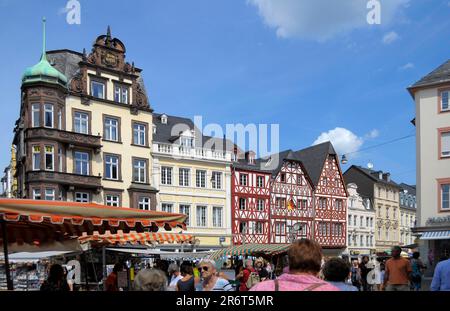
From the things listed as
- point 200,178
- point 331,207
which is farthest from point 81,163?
point 331,207

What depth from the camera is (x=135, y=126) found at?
142 ft

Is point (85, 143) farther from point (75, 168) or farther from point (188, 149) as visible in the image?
point (188, 149)

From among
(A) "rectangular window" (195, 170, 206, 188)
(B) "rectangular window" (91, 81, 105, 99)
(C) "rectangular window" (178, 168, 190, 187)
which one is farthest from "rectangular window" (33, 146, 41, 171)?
(A) "rectangular window" (195, 170, 206, 188)

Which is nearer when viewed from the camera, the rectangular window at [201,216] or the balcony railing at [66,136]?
the balcony railing at [66,136]

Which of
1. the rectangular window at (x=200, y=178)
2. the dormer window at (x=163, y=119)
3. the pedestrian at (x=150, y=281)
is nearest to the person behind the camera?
the pedestrian at (x=150, y=281)

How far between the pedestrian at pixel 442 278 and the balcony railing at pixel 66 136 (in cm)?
3314

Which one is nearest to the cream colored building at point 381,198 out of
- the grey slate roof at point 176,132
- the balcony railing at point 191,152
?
the grey slate roof at point 176,132

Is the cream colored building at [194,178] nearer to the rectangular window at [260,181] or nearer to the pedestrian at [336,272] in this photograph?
the rectangular window at [260,181]

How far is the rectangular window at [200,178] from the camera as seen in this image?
155ft

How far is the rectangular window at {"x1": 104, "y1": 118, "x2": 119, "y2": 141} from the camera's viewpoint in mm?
41531

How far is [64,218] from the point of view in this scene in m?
7.44

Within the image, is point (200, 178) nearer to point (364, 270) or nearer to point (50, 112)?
point (50, 112)

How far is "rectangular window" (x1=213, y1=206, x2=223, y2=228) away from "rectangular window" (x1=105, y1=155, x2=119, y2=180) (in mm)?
10012
